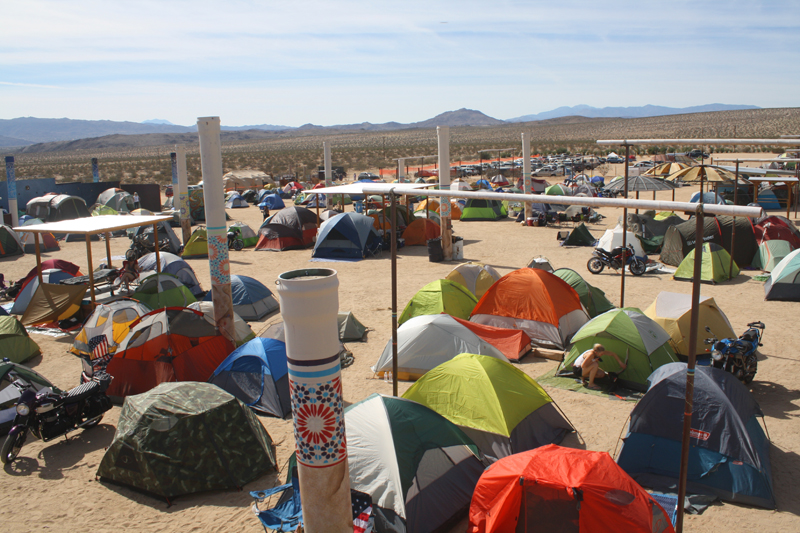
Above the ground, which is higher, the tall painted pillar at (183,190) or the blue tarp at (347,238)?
the tall painted pillar at (183,190)

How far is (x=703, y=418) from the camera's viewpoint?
709 cm

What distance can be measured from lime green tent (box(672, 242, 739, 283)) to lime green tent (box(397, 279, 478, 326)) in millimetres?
7225

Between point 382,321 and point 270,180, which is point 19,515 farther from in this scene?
point 270,180

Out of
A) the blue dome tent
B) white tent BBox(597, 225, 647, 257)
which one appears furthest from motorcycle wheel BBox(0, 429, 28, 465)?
white tent BBox(597, 225, 647, 257)

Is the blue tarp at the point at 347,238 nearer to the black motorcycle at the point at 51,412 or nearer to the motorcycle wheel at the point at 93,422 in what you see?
the black motorcycle at the point at 51,412

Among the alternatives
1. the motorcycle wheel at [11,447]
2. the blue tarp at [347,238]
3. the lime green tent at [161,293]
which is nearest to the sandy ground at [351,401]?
the motorcycle wheel at [11,447]

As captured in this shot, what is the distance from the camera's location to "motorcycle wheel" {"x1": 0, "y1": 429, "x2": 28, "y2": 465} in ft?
26.4

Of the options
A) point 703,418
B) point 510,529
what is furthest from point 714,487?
point 510,529

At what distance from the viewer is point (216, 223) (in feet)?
38.9

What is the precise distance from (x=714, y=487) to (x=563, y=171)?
44.5 metres

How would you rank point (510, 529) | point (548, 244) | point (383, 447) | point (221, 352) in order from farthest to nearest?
1. point (548, 244)
2. point (221, 352)
3. point (383, 447)
4. point (510, 529)

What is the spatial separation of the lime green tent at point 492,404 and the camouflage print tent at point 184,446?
87.4 inches

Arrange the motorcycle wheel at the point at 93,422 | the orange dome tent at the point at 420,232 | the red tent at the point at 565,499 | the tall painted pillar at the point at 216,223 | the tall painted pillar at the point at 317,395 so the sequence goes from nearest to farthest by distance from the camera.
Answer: the tall painted pillar at the point at 317,395
the red tent at the point at 565,499
the motorcycle wheel at the point at 93,422
the tall painted pillar at the point at 216,223
the orange dome tent at the point at 420,232

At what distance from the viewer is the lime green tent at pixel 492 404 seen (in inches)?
297
